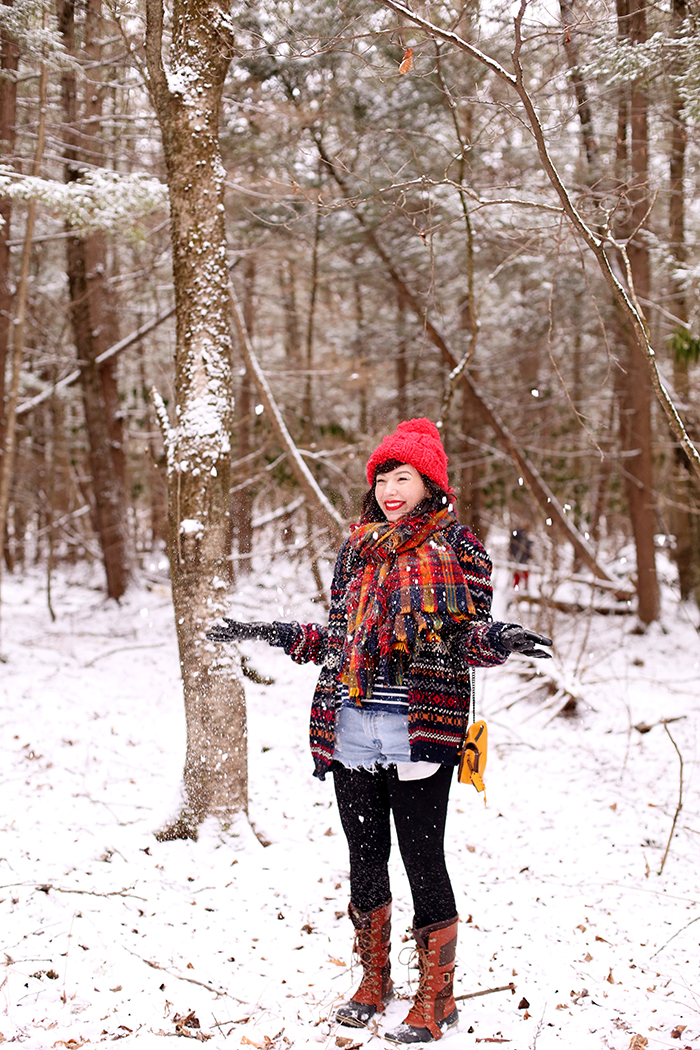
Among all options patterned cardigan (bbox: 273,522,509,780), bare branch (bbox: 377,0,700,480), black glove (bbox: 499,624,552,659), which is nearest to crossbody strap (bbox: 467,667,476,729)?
patterned cardigan (bbox: 273,522,509,780)

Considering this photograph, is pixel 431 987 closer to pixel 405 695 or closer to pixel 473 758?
pixel 473 758

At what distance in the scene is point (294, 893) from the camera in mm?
3564

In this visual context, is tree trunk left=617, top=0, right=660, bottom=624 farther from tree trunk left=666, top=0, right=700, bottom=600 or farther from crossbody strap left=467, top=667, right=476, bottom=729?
crossbody strap left=467, top=667, right=476, bottom=729

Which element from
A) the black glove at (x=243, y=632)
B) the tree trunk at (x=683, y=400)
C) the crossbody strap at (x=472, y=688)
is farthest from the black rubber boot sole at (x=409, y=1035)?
the tree trunk at (x=683, y=400)

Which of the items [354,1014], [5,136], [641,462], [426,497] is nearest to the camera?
[354,1014]

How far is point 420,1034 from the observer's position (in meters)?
2.47

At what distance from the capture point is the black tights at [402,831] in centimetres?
250

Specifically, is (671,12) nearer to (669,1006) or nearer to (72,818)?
(669,1006)

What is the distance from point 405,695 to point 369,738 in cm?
20

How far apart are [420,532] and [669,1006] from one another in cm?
205

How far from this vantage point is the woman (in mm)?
2475

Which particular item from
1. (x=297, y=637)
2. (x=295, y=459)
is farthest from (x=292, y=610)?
(x=297, y=637)

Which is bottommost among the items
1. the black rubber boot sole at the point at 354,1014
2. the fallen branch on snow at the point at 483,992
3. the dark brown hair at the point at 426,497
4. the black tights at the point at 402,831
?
the fallen branch on snow at the point at 483,992

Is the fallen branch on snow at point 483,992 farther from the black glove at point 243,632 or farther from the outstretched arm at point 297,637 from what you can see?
the black glove at point 243,632
